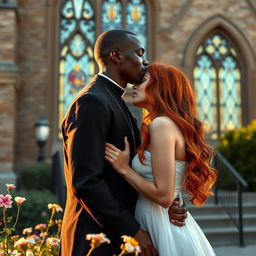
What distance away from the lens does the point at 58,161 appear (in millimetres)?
8484

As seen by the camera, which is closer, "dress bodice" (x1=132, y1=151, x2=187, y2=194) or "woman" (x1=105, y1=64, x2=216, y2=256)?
"woman" (x1=105, y1=64, x2=216, y2=256)

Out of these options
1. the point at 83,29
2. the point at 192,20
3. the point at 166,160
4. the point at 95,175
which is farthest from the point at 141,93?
the point at 192,20

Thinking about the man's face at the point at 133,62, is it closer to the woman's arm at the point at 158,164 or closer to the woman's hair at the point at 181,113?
the woman's hair at the point at 181,113

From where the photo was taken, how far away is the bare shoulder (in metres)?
2.03

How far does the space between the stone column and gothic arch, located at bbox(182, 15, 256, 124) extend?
5.38m

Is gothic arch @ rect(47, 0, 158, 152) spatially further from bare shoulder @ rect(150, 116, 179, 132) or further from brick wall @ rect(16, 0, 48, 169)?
bare shoulder @ rect(150, 116, 179, 132)

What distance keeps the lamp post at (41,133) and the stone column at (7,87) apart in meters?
0.67

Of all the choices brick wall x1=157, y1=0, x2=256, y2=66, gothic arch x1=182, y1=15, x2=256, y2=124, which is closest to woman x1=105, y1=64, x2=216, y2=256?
brick wall x1=157, y1=0, x2=256, y2=66

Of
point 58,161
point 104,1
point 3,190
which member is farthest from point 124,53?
point 104,1

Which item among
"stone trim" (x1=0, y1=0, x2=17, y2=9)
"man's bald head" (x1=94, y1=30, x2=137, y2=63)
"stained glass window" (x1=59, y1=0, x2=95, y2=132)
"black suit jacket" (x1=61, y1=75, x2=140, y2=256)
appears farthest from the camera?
"stained glass window" (x1=59, y1=0, x2=95, y2=132)

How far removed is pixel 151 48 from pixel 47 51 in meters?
3.25

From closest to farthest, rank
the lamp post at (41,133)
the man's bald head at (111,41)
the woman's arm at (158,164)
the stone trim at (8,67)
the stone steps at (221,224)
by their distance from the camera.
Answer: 1. the woman's arm at (158,164)
2. the man's bald head at (111,41)
3. the stone steps at (221,224)
4. the stone trim at (8,67)
5. the lamp post at (41,133)

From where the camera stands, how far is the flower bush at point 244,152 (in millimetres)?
9379

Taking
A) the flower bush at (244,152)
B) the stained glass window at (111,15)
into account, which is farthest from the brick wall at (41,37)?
the flower bush at (244,152)
